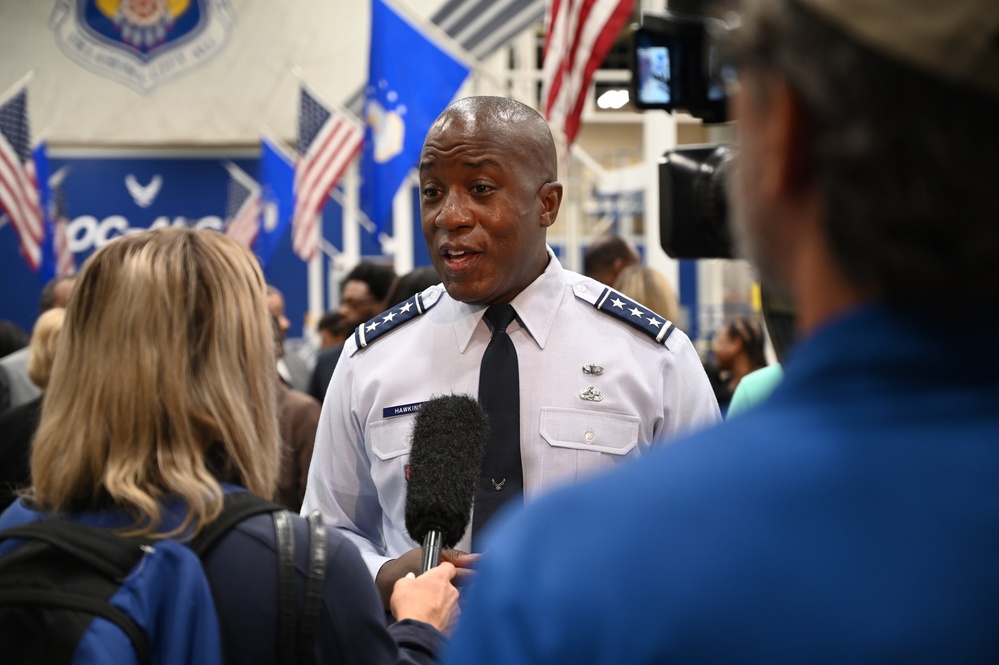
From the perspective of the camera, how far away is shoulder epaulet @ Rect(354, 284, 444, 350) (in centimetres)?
277

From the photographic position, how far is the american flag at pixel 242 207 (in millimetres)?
17203

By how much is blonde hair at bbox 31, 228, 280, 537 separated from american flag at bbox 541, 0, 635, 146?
433cm

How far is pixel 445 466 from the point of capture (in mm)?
1942

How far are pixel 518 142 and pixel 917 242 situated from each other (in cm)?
192

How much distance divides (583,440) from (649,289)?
89.1 inches

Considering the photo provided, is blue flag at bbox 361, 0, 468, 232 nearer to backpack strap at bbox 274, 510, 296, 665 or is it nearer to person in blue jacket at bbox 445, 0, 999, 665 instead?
backpack strap at bbox 274, 510, 296, 665

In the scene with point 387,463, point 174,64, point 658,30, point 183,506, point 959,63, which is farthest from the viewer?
point 174,64

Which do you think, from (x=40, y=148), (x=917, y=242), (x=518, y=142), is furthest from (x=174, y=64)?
(x=917, y=242)

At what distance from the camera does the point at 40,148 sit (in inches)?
632

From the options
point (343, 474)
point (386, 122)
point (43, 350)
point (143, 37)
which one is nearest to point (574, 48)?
point (386, 122)

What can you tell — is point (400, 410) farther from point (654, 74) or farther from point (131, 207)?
point (131, 207)

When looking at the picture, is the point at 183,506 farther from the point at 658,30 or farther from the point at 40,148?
the point at 40,148

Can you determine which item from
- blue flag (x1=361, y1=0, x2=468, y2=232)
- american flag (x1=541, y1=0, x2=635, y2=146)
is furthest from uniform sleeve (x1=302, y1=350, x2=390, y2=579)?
blue flag (x1=361, y1=0, x2=468, y2=232)

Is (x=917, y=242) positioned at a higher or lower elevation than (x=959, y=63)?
lower
